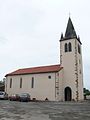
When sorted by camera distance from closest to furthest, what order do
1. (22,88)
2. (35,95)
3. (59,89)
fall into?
(59,89) → (35,95) → (22,88)

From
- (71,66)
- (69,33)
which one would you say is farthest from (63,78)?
(69,33)

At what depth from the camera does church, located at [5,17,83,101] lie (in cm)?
3906

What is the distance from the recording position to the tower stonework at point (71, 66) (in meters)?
39.1

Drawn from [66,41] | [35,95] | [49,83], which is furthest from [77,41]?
[35,95]

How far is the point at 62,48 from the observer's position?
140 ft

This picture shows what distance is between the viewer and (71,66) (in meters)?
40.2

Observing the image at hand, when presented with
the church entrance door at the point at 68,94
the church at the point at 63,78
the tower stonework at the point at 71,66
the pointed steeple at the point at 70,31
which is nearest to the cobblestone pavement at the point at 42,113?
the church at the point at 63,78

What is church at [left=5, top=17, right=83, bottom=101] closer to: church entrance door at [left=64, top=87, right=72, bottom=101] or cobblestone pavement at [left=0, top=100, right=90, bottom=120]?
church entrance door at [left=64, top=87, right=72, bottom=101]

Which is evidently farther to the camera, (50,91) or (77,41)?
(77,41)

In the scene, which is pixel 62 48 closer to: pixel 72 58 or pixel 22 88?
pixel 72 58

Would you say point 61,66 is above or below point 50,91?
above

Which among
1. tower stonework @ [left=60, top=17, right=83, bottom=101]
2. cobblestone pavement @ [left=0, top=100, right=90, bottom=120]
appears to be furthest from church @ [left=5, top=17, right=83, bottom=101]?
cobblestone pavement @ [left=0, top=100, right=90, bottom=120]

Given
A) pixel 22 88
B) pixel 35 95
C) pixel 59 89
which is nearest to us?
pixel 59 89

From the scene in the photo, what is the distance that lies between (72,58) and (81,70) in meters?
3.91
